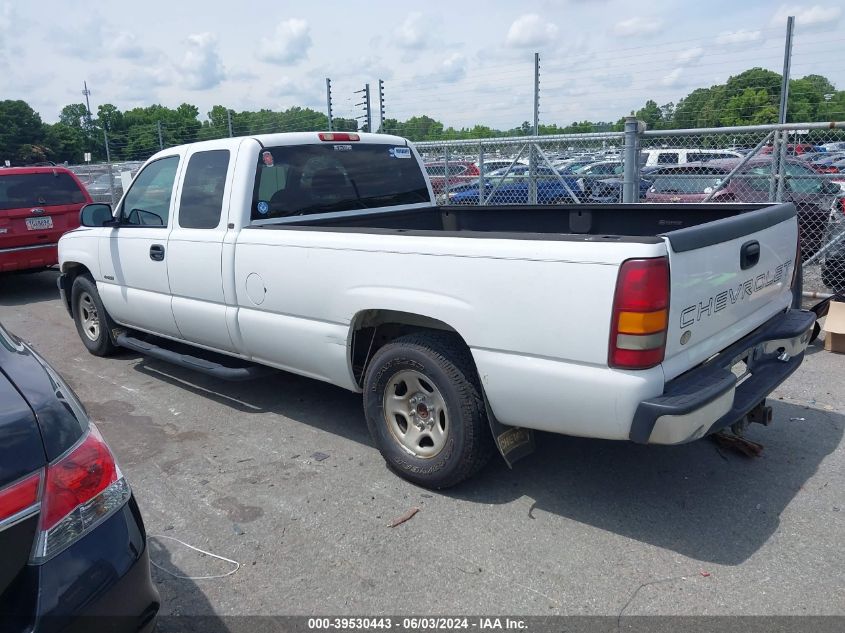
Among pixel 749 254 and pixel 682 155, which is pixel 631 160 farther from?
pixel 749 254

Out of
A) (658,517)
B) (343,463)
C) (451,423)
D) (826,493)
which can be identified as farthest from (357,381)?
(826,493)

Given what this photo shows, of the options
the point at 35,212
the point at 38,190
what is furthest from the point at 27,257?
the point at 38,190

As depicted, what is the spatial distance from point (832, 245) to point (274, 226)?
5.67 meters

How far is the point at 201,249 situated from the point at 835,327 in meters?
5.31

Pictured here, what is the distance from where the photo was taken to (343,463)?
4.18 metres

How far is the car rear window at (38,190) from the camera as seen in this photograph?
32.1ft

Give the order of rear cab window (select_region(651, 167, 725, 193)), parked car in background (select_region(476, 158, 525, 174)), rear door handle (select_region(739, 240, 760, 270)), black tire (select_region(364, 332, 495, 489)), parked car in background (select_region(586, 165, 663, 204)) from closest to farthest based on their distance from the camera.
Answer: rear door handle (select_region(739, 240, 760, 270)) → black tire (select_region(364, 332, 495, 489)) → rear cab window (select_region(651, 167, 725, 193)) → parked car in background (select_region(586, 165, 663, 204)) → parked car in background (select_region(476, 158, 525, 174))

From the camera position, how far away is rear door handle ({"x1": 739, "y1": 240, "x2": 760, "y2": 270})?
337 centimetres

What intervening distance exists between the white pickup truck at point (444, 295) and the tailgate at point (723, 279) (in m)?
0.01

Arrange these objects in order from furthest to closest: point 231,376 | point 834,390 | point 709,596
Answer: point 834,390
point 231,376
point 709,596

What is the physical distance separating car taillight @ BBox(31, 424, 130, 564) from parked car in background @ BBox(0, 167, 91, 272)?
8680 millimetres

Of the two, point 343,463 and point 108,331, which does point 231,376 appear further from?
point 108,331

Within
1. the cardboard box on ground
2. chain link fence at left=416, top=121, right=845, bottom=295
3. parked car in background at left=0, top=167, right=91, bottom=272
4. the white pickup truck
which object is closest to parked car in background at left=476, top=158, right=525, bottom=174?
chain link fence at left=416, top=121, right=845, bottom=295

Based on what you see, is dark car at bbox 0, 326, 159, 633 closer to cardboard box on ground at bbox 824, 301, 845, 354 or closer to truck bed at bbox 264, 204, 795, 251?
truck bed at bbox 264, 204, 795, 251
